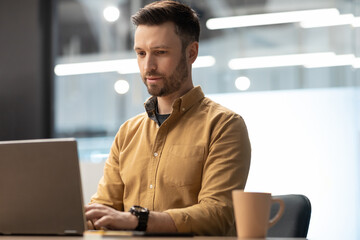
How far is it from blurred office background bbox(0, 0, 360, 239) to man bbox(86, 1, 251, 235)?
1363mm

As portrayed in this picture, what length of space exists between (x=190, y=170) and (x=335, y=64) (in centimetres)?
238

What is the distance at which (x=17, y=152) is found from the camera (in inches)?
53.1

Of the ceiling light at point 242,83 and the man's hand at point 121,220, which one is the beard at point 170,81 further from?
the ceiling light at point 242,83

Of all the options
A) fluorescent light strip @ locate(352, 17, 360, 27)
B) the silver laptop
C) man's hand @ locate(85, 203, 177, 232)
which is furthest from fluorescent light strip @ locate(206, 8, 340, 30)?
the silver laptop

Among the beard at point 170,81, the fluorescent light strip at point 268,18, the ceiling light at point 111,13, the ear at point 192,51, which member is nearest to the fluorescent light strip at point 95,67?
the ceiling light at point 111,13

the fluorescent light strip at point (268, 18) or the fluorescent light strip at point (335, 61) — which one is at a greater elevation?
the fluorescent light strip at point (268, 18)

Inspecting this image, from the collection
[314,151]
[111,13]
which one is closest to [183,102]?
[314,151]

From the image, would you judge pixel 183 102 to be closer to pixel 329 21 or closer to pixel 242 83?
pixel 242 83

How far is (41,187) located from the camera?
1330mm

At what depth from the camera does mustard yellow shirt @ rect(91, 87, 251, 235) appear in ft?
5.86

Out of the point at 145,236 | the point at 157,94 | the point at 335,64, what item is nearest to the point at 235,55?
the point at 335,64

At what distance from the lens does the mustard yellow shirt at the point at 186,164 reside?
1.79m

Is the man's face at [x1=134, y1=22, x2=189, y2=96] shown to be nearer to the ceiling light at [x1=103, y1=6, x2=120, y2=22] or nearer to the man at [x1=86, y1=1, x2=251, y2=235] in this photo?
the man at [x1=86, y1=1, x2=251, y2=235]

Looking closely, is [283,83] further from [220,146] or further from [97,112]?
[220,146]
